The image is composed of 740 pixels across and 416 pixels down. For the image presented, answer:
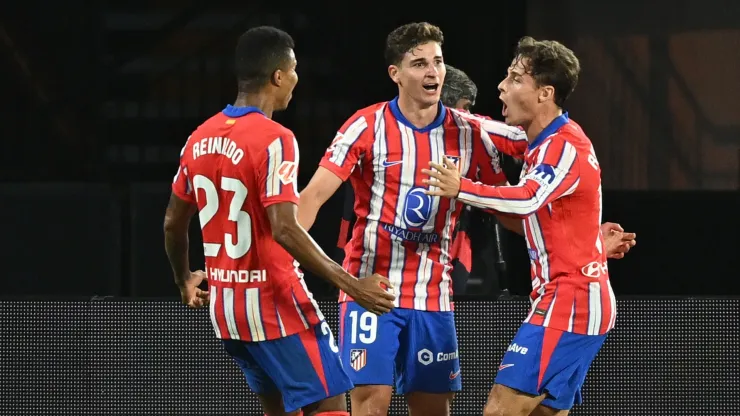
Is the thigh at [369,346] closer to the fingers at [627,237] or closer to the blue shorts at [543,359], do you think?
the blue shorts at [543,359]

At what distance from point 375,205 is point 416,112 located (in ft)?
1.21

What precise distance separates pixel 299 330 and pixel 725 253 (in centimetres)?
297

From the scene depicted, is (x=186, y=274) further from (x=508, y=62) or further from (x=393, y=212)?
(x=508, y=62)

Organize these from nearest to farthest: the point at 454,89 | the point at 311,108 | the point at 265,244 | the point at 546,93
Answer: the point at 265,244
the point at 546,93
the point at 454,89
the point at 311,108

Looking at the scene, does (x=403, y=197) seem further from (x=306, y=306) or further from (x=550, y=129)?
(x=306, y=306)

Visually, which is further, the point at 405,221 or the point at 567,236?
the point at 405,221

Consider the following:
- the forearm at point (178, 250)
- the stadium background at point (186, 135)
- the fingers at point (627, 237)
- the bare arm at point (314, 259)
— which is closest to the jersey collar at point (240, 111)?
the bare arm at point (314, 259)

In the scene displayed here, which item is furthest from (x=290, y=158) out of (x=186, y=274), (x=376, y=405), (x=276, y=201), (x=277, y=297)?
(x=376, y=405)

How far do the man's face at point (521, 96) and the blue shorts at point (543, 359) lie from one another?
71cm

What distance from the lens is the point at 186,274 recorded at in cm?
390

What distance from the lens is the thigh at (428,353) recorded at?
162 inches

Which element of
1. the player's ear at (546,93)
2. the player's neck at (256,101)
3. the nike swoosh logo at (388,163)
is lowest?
the nike swoosh logo at (388,163)

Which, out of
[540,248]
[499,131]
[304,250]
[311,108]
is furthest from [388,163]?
[311,108]

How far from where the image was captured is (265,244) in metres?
3.46
